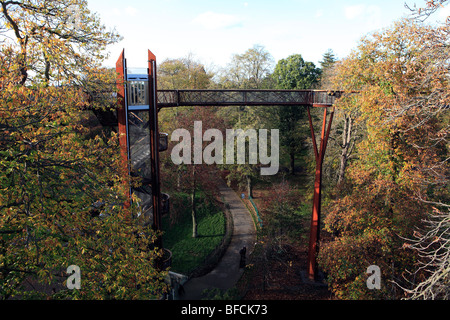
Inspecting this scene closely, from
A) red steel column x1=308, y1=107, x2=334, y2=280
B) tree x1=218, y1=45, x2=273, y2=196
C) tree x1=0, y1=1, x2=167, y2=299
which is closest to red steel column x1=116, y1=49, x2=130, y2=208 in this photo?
tree x1=0, y1=1, x2=167, y2=299

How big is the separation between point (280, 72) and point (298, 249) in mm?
20437

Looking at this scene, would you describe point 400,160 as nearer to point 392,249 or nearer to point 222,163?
point 392,249

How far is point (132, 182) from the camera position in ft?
33.0

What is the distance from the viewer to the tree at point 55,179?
5688mm

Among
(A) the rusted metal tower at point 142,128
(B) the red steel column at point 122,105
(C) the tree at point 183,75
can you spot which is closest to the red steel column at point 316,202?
(A) the rusted metal tower at point 142,128

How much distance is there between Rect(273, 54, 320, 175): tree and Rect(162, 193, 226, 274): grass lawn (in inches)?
455

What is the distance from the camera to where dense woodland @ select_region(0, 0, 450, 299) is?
5676 millimetres

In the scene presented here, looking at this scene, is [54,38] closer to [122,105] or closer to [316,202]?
[122,105]

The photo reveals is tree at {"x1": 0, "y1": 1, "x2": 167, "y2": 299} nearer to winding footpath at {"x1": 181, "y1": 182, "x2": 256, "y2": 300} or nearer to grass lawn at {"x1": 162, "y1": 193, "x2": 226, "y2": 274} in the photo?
winding footpath at {"x1": 181, "y1": 182, "x2": 256, "y2": 300}

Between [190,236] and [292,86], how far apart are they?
19912 millimetres

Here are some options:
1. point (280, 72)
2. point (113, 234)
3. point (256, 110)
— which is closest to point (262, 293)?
point (113, 234)

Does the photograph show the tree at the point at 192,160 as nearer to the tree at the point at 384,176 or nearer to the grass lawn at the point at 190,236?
the grass lawn at the point at 190,236

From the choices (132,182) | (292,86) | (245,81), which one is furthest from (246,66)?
(132,182)

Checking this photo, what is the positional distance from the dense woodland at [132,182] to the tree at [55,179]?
4 centimetres
